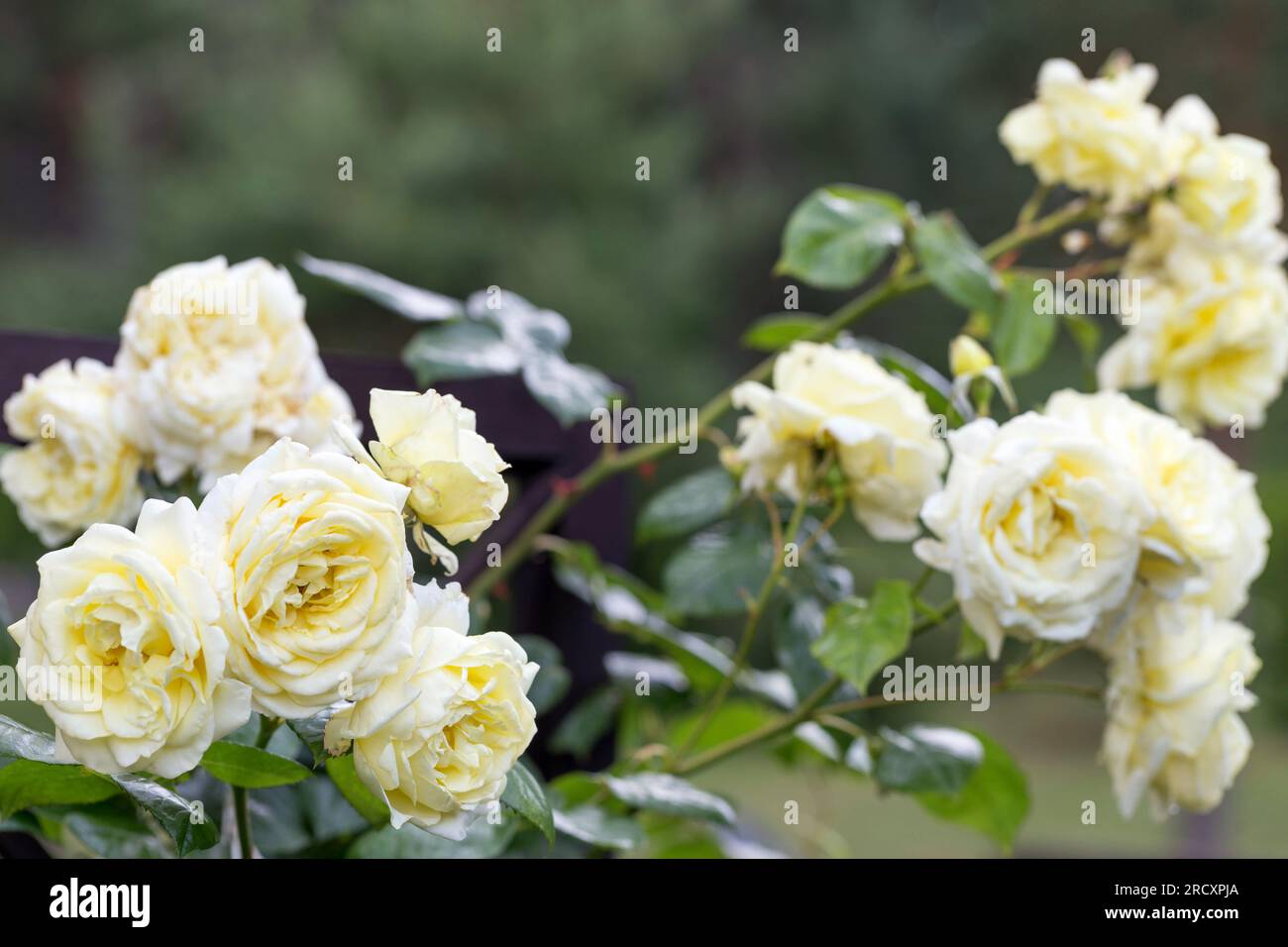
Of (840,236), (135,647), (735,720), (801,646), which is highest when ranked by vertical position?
(840,236)

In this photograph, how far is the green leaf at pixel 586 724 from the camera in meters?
0.78

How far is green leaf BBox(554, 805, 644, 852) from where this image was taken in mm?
510

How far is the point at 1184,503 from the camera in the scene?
0.50 metres

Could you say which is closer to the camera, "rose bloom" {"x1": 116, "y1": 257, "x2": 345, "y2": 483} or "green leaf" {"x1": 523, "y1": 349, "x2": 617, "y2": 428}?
"rose bloom" {"x1": 116, "y1": 257, "x2": 345, "y2": 483}

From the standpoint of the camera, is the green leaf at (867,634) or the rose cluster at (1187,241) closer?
the green leaf at (867,634)

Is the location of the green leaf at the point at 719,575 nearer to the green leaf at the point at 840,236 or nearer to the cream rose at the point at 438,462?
the green leaf at the point at 840,236

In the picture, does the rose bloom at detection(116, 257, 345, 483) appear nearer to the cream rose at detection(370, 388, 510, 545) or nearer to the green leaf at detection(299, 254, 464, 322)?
the green leaf at detection(299, 254, 464, 322)

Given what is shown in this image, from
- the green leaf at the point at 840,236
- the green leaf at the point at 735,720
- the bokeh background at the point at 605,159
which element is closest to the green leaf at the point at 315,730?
the green leaf at the point at 840,236

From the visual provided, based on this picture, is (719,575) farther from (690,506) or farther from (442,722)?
(442,722)

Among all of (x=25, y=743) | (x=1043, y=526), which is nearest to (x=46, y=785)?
(x=25, y=743)

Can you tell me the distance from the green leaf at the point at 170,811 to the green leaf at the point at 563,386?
30 cm

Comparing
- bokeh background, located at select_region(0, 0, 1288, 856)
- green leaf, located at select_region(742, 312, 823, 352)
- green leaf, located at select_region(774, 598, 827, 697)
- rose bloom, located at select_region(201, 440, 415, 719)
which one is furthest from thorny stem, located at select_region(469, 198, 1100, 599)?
bokeh background, located at select_region(0, 0, 1288, 856)

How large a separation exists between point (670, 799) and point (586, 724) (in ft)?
0.78

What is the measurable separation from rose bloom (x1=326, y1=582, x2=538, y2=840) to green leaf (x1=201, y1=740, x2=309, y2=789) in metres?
0.04
